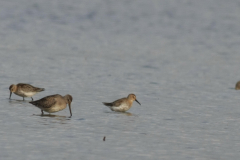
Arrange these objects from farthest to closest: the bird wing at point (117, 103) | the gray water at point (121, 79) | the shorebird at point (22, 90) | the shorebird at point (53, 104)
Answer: the shorebird at point (22, 90)
the bird wing at point (117, 103)
the shorebird at point (53, 104)
the gray water at point (121, 79)

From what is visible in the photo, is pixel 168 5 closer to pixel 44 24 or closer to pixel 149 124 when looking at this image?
pixel 44 24

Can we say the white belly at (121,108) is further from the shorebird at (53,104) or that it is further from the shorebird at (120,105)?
the shorebird at (53,104)

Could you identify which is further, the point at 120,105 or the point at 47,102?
the point at 120,105

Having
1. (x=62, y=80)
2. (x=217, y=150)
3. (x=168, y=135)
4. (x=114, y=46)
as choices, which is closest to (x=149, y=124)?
(x=168, y=135)

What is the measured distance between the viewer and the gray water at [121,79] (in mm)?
16469

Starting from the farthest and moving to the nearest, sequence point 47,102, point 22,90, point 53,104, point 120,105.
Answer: point 22,90
point 120,105
point 47,102
point 53,104

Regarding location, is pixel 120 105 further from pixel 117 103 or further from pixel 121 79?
pixel 121 79

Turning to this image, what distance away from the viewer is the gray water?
16469 mm

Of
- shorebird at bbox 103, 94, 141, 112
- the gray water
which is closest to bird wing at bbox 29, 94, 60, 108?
the gray water

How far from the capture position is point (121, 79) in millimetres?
28891

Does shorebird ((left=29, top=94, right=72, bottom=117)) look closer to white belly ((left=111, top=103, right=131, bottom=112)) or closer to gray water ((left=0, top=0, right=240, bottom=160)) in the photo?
gray water ((left=0, top=0, right=240, bottom=160))

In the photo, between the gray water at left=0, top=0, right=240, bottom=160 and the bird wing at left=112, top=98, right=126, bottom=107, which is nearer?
the gray water at left=0, top=0, right=240, bottom=160

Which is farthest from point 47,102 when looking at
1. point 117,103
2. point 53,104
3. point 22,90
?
point 22,90

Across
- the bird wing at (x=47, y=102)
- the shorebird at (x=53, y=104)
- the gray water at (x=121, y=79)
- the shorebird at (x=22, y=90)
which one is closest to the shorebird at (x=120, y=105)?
the gray water at (x=121, y=79)
